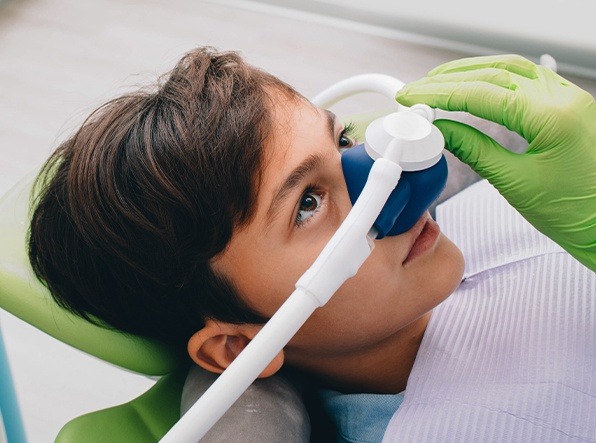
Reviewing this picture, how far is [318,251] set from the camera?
3.15 ft

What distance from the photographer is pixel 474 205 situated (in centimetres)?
133

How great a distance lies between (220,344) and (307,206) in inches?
9.3

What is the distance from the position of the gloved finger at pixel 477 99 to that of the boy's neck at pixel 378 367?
35 centimetres

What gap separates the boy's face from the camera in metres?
0.94

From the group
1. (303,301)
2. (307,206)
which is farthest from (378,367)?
(303,301)

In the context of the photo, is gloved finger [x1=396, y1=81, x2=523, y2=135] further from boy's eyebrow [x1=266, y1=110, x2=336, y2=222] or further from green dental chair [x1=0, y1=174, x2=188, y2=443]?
green dental chair [x1=0, y1=174, x2=188, y2=443]

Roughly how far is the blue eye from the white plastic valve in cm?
10

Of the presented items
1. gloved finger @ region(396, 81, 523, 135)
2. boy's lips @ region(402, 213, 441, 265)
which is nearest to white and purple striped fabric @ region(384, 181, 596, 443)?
boy's lips @ region(402, 213, 441, 265)

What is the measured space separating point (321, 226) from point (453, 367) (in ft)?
1.04

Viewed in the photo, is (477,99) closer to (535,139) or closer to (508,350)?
(535,139)

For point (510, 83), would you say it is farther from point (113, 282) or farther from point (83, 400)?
point (83, 400)

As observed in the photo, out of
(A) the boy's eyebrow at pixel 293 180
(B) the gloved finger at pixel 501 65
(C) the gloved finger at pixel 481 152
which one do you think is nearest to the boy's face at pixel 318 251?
(A) the boy's eyebrow at pixel 293 180

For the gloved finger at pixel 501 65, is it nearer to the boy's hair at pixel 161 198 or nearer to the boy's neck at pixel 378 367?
the boy's hair at pixel 161 198

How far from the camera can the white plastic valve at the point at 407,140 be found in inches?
35.3
